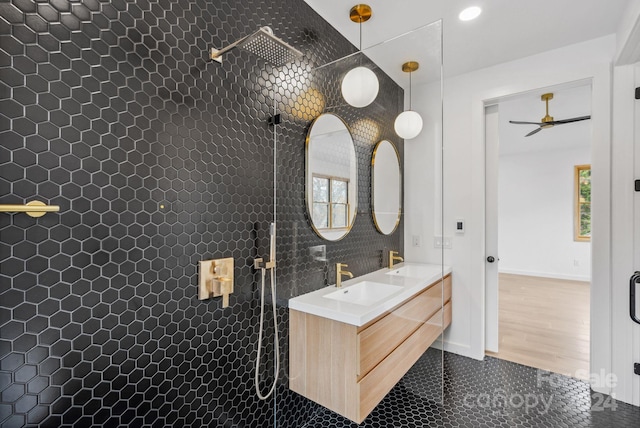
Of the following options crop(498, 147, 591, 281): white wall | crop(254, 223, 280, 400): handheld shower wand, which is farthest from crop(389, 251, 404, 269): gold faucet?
crop(498, 147, 591, 281): white wall

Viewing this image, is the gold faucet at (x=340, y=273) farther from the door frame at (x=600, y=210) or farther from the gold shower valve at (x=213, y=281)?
the door frame at (x=600, y=210)

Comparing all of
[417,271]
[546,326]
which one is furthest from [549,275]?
[417,271]

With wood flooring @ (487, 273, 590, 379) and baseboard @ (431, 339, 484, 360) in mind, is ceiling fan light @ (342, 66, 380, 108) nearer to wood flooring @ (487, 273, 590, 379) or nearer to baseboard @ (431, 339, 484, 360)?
baseboard @ (431, 339, 484, 360)

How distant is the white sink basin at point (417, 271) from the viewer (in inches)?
90.5

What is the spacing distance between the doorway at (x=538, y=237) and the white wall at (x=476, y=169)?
0.16 m

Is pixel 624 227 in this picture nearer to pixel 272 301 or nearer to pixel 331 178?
pixel 331 178

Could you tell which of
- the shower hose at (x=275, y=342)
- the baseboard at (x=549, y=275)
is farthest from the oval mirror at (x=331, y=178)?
the baseboard at (x=549, y=275)

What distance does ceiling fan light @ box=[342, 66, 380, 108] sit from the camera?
6.71ft

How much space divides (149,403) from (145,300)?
0.42 metres

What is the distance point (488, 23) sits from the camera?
86.2 inches

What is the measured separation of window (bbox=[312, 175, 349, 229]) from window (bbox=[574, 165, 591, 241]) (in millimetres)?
6197

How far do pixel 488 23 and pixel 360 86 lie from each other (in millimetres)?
1090

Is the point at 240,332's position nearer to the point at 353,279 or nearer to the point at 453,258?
the point at 353,279

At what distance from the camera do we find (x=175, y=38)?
4.27 feet
